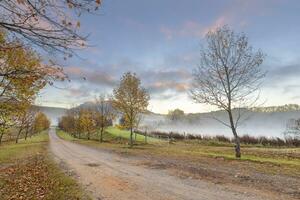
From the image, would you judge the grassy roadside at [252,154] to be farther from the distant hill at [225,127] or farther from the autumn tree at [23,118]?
the distant hill at [225,127]

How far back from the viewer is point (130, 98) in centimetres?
4038

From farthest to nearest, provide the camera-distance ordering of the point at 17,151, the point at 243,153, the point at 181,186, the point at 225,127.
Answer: the point at 225,127 → the point at 17,151 → the point at 243,153 → the point at 181,186

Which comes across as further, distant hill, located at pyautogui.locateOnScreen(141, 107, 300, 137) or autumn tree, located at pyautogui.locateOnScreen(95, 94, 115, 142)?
distant hill, located at pyautogui.locateOnScreen(141, 107, 300, 137)

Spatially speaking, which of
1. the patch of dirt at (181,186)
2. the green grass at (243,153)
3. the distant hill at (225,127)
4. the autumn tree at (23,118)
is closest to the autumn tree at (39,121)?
the autumn tree at (23,118)

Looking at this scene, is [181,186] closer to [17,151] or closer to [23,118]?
[17,151]

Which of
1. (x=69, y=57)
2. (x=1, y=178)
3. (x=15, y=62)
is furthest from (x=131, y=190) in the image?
(x=15, y=62)

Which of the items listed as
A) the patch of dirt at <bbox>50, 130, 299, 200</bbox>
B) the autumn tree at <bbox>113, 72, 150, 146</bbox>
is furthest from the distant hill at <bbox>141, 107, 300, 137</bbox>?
the patch of dirt at <bbox>50, 130, 299, 200</bbox>

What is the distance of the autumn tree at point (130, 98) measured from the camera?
→ 40.4 m

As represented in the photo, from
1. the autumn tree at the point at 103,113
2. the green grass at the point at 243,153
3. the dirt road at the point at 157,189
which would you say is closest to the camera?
the dirt road at the point at 157,189

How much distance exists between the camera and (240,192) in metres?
9.32

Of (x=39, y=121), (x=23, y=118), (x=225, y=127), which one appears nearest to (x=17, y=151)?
(x=23, y=118)

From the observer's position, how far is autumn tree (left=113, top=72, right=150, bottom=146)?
132 ft

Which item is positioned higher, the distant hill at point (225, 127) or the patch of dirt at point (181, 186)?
the distant hill at point (225, 127)

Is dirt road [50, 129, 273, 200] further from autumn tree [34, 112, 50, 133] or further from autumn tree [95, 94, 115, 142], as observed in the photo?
autumn tree [34, 112, 50, 133]
